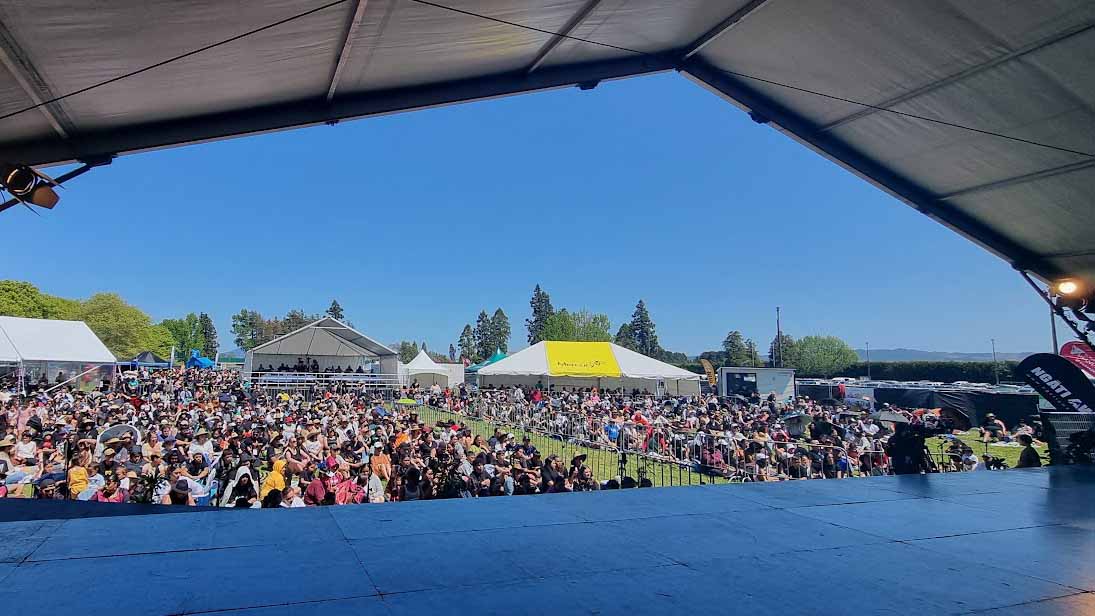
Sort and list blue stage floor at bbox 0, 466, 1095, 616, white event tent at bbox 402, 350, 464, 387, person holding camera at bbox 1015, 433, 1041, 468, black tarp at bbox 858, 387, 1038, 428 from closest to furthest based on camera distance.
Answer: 1. blue stage floor at bbox 0, 466, 1095, 616
2. person holding camera at bbox 1015, 433, 1041, 468
3. black tarp at bbox 858, 387, 1038, 428
4. white event tent at bbox 402, 350, 464, 387

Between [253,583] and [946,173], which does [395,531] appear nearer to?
[253,583]

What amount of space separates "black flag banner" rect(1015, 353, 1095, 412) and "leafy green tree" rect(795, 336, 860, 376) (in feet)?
278

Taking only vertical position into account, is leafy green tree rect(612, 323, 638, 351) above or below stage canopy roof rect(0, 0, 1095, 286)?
above

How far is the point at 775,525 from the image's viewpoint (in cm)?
389

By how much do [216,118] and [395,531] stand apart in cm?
468

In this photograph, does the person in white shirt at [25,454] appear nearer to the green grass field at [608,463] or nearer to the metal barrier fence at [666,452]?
the metal barrier fence at [666,452]

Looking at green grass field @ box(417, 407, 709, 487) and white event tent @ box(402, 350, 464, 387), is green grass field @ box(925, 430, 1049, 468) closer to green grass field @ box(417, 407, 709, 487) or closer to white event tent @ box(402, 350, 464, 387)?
green grass field @ box(417, 407, 709, 487)

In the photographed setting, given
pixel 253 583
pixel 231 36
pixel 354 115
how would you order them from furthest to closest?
pixel 354 115
pixel 231 36
pixel 253 583

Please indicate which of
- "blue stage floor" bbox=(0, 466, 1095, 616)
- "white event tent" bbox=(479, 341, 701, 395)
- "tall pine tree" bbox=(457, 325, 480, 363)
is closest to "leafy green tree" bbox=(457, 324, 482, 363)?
"tall pine tree" bbox=(457, 325, 480, 363)

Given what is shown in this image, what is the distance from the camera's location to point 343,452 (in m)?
10.7

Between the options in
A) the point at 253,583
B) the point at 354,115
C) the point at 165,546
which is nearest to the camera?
the point at 253,583

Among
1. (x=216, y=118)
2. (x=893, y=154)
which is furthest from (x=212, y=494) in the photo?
(x=893, y=154)

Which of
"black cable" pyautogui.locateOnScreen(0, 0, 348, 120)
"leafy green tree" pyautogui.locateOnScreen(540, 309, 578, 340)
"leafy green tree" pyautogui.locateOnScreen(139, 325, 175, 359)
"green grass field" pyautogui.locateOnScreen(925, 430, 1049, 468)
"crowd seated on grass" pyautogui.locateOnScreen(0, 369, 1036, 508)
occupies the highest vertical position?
"leafy green tree" pyautogui.locateOnScreen(540, 309, 578, 340)

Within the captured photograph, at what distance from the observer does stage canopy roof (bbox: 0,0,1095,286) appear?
4.42m
